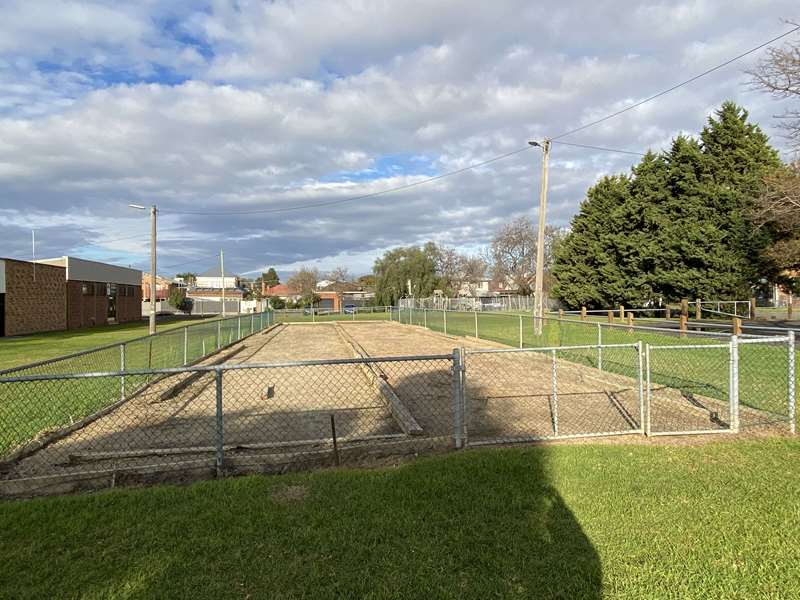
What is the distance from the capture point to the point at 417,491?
4.05 m

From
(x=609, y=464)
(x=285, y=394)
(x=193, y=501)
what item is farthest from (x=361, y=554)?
(x=285, y=394)

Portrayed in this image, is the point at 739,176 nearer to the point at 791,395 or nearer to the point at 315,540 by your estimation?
the point at 791,395

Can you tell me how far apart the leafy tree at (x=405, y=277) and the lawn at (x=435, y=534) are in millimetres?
59951

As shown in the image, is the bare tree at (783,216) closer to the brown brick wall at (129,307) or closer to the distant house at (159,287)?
the brown brick wall at (129,307)

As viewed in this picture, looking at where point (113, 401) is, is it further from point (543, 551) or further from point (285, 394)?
point (543, 551)

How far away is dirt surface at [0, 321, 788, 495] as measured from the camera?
5.13m

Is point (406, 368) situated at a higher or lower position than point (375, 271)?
lower

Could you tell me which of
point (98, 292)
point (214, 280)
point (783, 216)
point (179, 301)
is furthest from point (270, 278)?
point (783, 216)

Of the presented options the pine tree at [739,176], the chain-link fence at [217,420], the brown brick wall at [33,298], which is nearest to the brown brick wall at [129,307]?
the brown brick wall at [33,298]

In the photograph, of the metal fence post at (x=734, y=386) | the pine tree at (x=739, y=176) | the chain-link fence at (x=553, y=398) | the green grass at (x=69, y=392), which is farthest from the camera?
the pine tree at (x=739, y=176)

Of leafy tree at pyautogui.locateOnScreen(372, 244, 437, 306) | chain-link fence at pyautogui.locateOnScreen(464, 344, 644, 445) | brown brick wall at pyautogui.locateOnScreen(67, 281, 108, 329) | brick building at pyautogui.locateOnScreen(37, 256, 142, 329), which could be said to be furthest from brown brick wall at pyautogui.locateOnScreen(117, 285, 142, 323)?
chain-link fence at pyautogui.locateOnScreen(464, 344, 644, 445)

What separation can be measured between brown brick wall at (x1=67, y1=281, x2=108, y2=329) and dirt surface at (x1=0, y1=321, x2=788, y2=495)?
29.8 metres

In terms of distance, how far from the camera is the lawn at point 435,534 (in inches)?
110

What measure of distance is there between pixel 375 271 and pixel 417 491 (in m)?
67.7
